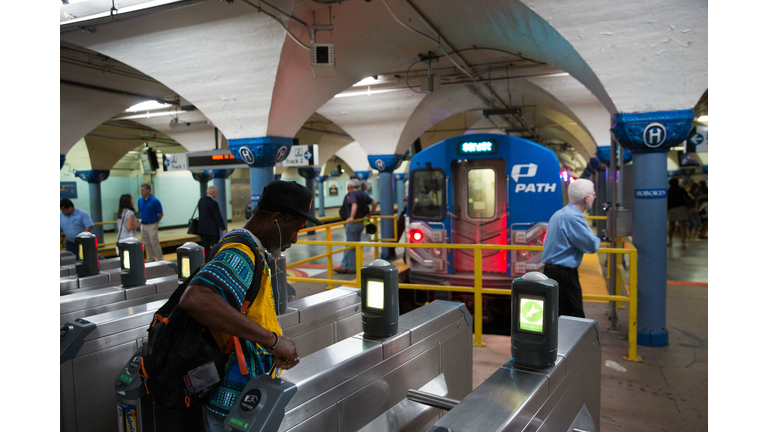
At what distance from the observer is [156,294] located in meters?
5.04

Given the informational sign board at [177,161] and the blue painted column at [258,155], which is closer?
the blue painted column at [258,155]

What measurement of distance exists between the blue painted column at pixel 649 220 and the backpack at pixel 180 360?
4.96 m

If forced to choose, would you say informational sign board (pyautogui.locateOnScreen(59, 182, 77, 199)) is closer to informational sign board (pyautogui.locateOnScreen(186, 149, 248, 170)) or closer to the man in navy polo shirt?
informational sign board (pyautogui.locateOnScreen(186, 149, 248, 170))

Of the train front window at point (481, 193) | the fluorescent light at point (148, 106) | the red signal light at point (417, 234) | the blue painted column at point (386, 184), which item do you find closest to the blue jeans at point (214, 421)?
the red signal light at point (417, 234)

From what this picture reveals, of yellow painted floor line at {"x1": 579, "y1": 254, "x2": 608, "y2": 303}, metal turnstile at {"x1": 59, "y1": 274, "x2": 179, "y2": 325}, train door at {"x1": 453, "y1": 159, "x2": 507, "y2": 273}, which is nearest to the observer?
metal turnstile at {"x1": 59, "y1": 274, "x2": 179, "y2": 325}

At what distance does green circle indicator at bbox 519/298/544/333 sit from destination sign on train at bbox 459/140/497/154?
5.53m

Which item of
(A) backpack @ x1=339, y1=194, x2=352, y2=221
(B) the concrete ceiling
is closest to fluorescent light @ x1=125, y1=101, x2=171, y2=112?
(B) the concrete ceiling

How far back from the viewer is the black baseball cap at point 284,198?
2.13 meters

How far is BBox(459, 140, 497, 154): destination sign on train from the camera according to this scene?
25.0 feet

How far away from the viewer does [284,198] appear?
2135 millimetres

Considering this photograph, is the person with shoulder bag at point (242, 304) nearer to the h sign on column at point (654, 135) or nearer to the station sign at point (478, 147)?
the h sign on column at point (654, 135)

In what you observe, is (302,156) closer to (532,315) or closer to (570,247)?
(570,247)

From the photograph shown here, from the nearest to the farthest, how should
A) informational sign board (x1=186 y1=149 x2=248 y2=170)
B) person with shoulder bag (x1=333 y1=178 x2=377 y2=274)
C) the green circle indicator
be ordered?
the green circle indicator, person with shoulder bag (x1=333 y1=178 x2=377 y2=274), informational sign board (x1=186 y1=149 x2=248 y2=170)

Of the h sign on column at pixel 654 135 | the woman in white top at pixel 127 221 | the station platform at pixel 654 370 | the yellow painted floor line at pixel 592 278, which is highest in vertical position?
the h sign on column at pixel 654 135
